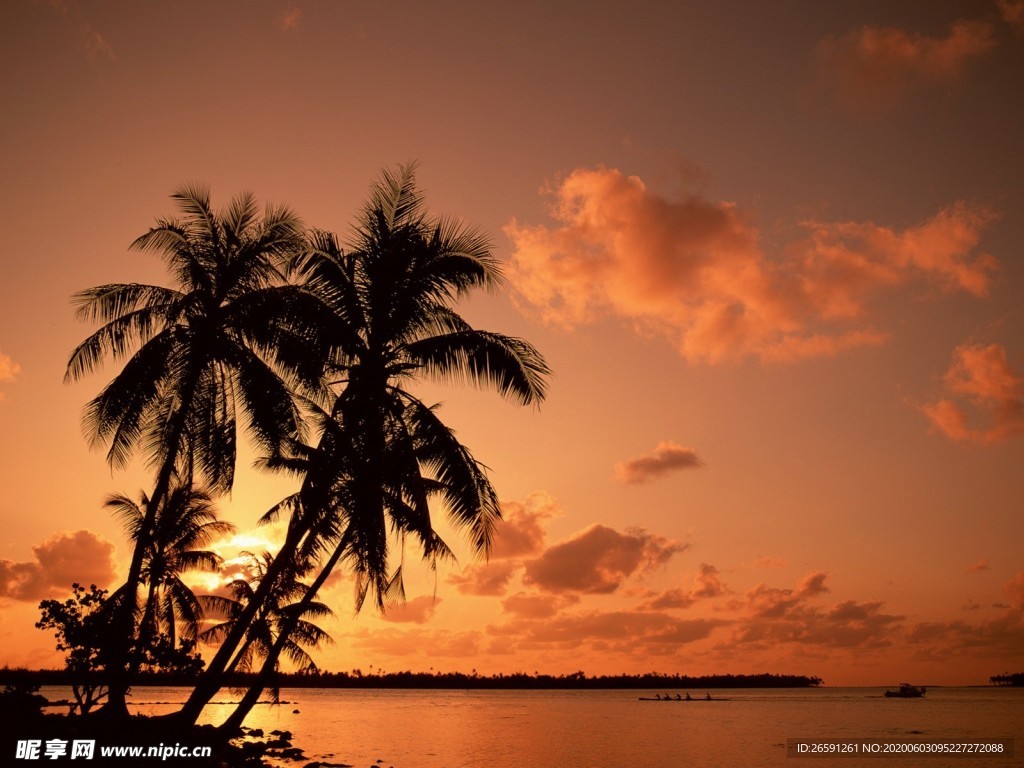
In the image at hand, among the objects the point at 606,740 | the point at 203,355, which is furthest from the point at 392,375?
the point at 606,740

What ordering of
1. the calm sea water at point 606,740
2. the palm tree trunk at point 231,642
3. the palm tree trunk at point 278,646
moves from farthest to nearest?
the calm sea water at point 606,740
the palm tree trunk at point 278,646
the palm tree trunk at point 231,642

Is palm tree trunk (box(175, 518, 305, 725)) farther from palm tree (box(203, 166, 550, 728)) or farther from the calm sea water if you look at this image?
the calm sea water

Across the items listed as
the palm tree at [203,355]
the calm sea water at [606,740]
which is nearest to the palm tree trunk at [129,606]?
the palm tree at [203,355]

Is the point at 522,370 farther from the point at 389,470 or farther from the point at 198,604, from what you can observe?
the point at 198,604

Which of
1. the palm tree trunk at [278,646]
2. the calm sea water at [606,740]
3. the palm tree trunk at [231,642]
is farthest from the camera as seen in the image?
the calm sea water at [606,740]

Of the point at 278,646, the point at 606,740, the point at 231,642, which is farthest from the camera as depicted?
the point at 606,740

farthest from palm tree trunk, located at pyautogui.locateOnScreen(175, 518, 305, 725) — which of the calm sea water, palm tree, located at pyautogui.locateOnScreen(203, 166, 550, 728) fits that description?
the calm sea water

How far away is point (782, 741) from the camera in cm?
4634

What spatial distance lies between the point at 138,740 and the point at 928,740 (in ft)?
162

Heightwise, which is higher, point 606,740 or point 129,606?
point 129,606

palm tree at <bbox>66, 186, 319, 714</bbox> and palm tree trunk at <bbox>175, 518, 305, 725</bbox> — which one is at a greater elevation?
palm tree at <bbox>66, 186, 319, 714</bbox>

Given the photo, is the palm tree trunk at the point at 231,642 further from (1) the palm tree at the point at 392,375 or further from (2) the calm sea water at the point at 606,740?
(2) the calm sea water at the point at 606,740

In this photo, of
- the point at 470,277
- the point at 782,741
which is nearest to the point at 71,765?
the point at 470,277

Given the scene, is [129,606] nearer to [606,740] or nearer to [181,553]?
[181,553]
